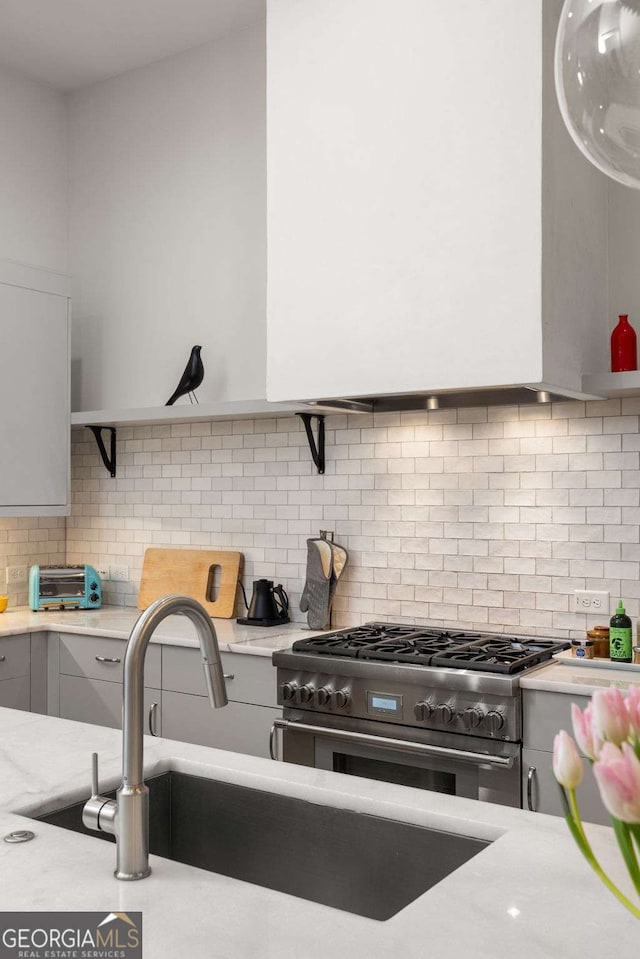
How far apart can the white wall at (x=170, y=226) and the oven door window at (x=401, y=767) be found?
5.68ft

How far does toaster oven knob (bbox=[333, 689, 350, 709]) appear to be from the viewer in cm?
307

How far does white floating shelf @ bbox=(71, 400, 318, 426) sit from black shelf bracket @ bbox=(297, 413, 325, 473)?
0.11 metres

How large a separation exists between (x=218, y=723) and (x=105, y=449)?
5.89ft

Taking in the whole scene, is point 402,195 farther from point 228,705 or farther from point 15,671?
point 15,671

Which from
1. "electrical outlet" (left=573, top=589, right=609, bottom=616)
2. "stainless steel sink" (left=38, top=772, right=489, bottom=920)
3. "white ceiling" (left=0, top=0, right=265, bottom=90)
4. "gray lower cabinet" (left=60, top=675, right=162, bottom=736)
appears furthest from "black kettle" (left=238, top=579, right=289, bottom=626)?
"white ceiling" (left=0, top=0, right=265, bottom=90)

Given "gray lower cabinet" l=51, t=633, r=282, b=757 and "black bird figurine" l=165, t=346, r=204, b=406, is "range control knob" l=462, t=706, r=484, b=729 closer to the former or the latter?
"gray lower cabinet" l=51, t=633, r=282, b=757

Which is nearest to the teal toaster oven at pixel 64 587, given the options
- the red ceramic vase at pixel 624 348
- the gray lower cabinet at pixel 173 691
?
the gray lower cabinet at pixel 173 691

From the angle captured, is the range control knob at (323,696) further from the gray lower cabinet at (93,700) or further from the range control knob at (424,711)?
the gray lower cabinet at (93,700)

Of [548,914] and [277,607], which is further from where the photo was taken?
[277,607]

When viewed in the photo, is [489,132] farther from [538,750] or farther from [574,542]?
[538,750]

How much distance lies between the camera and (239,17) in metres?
4.10

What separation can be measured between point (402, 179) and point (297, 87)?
61 centimetres

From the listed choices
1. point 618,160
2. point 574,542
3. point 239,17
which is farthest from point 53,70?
point 618,160

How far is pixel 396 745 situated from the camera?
9.67ft
